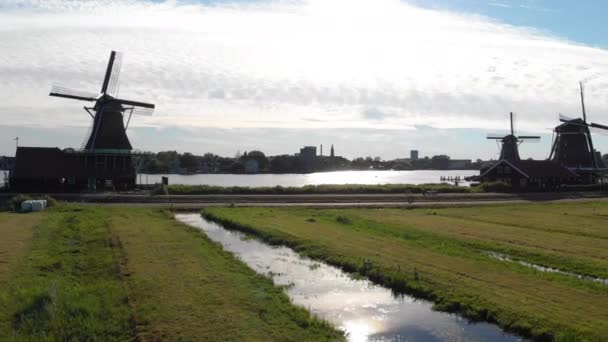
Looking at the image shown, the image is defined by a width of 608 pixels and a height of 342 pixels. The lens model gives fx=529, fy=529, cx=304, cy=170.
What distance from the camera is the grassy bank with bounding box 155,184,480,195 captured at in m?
54.2

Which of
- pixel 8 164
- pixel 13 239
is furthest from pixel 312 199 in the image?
pixel 8 164

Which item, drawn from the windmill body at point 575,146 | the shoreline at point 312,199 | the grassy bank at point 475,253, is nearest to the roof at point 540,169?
the windmill body at point 575,146

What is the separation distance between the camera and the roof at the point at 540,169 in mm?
70312

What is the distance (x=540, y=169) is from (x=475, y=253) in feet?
182

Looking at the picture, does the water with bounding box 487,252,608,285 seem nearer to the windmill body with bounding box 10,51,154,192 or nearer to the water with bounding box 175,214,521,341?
the water with bounding box 175,214,521,341

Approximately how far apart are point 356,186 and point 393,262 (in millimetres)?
41591

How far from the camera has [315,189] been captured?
196 feet

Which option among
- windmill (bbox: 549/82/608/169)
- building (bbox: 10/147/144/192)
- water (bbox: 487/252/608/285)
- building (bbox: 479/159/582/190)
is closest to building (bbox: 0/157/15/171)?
building (bbox: 10/147/144/192)

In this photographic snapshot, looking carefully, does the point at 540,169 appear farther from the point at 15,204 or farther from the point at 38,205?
the point at 15,204

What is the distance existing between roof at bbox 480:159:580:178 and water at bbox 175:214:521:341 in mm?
56587

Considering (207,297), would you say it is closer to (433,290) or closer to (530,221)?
(433,290)

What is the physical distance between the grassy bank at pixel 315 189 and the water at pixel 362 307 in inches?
1288

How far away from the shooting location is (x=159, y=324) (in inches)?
488

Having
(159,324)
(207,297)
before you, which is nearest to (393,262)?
(207,297)
